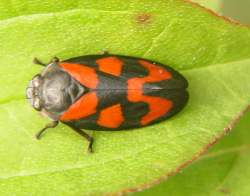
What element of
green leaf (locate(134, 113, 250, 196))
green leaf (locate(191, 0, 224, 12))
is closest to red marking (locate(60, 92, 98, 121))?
green leaf (locate(134, 113, 250, 196))

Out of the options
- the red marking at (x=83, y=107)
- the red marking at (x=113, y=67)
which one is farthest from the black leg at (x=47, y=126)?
the red marking at (x=113, y=67)

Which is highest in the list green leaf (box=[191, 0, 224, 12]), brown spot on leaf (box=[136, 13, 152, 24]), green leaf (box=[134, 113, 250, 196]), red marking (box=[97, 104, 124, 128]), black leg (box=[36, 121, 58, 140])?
brown spot on leaf (box=[136, 13, 152, 24])

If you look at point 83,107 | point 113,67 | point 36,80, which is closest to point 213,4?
point 113,67

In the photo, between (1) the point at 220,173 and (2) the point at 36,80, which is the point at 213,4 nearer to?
(1) the point at 220,173

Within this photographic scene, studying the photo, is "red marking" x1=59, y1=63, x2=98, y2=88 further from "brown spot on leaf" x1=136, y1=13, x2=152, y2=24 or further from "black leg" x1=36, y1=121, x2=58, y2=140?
"brown spot on leaf" x1=136, y1=13, x2=152, y2=24

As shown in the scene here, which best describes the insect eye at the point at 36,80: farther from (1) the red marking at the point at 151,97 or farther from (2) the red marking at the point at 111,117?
(1) the red marking at the point at 151,97

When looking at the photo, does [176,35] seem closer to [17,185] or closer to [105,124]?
[105,124]
